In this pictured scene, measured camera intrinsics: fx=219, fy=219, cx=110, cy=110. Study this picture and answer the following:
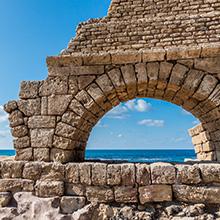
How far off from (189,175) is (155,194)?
2.03 feet

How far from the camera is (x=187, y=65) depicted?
3.91 metres

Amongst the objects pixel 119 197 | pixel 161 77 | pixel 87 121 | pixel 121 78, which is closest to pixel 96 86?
pixel 121 78

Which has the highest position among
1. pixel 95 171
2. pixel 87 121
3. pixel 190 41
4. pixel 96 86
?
pixel 190 41

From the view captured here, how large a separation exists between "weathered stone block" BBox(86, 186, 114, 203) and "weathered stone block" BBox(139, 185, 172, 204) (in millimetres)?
503

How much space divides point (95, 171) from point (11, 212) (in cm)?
155

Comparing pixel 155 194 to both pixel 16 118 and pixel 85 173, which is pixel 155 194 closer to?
pixel 85 173

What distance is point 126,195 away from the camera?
3.56 metres

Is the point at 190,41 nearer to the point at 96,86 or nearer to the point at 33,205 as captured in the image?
the point at 96,86

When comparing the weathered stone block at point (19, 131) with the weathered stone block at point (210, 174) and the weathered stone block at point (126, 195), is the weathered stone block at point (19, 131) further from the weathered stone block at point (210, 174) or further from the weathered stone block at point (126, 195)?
the weathered stone block at point (210, 174)

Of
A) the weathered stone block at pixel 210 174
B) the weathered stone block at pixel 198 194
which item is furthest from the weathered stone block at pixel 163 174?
the weathered stone block at pixel 210 174

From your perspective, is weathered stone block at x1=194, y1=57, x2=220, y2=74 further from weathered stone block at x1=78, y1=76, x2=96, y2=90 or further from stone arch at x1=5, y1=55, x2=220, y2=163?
weathered stone block at x1=78, y1=76, x2=96, y2=90

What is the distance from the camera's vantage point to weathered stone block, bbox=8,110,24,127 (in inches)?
165

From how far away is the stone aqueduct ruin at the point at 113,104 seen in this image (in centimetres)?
355

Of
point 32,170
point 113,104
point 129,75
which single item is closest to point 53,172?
point 32,170
